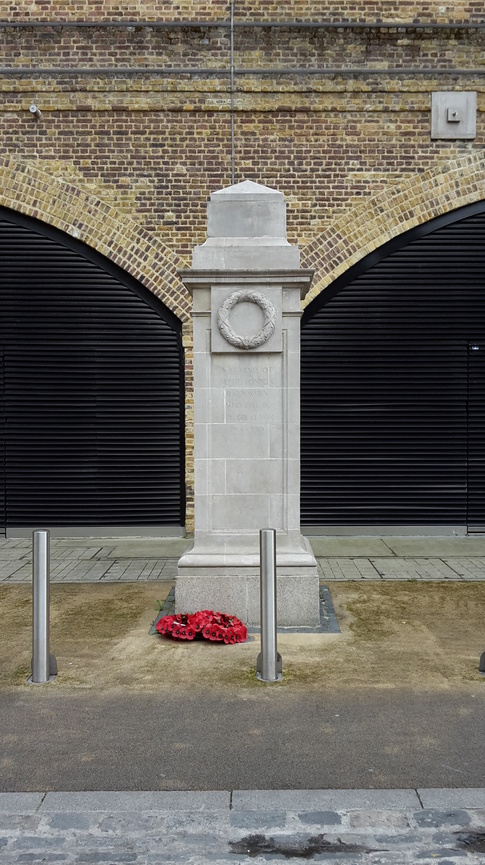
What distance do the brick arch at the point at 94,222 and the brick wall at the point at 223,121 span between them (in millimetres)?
22

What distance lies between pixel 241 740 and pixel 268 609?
110cm

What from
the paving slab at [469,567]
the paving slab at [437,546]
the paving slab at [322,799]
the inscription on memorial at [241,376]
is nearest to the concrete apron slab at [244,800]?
the paving slab at [322,799]

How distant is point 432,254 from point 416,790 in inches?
366

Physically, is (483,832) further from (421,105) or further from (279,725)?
(421,105)

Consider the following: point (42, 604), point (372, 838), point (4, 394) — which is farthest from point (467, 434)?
point (372, 838)

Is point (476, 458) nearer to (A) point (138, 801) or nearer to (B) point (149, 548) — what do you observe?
(B) point (149, 548)

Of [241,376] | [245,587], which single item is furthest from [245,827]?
[241,376]

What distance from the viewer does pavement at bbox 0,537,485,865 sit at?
3.34m

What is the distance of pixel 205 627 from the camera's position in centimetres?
616

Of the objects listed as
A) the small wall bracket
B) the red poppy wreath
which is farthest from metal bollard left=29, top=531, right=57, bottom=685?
the small wall bracket

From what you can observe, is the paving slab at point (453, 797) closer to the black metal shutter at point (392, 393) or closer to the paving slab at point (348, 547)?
the paving slab at point (348, 547)

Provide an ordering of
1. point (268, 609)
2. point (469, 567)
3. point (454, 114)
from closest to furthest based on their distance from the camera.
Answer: point (268, 609), point (469, 567), point (454, 114)

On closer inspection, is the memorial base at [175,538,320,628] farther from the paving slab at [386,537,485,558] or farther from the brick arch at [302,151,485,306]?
the brick arch at [302,151,485,306]

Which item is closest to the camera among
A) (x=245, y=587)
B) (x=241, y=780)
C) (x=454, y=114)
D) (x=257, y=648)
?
(x=241, y=780)
